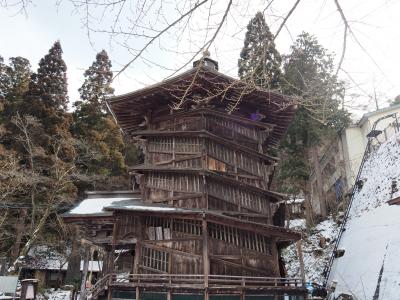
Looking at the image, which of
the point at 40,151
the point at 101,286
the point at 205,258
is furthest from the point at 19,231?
the point at 205,258

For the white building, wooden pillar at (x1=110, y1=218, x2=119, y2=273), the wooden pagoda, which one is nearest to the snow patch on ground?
the wooden pagoda

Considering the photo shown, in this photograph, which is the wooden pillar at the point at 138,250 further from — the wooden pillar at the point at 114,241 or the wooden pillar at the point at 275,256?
the wooden pillar at the point at 275,256

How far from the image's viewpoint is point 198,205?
625 inches

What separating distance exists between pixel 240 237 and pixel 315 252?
10.3 metres

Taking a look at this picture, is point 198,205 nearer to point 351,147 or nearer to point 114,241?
point 114,241

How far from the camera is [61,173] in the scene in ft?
84.3

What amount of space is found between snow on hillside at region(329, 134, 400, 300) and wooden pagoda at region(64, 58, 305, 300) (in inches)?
108

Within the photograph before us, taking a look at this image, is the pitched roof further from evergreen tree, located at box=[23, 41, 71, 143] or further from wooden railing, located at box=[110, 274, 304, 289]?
evergreen tree, located at box=[23, 41, 71, 143]

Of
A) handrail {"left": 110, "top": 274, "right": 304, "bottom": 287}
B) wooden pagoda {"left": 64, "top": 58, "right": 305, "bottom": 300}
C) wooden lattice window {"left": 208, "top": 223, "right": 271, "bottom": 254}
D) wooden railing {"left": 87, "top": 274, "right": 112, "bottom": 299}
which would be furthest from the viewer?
wooden lattice window {"left": 208, "top": 223, "right": 271, "bottom": 254}

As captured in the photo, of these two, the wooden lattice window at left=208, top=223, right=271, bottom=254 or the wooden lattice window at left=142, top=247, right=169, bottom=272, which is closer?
the wooden lattice window at left=142, top=247, right=169, bottom=272

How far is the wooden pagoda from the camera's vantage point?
1422 centimetres

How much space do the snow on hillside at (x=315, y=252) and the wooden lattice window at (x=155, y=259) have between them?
1024 cm

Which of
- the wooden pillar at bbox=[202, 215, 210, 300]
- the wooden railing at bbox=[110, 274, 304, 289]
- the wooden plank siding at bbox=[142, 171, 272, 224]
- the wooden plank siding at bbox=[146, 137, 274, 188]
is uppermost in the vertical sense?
the wooden plank siding at bbox=[146, 137, 274, 188]

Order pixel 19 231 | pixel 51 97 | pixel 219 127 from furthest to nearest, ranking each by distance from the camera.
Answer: pixel 51 97
pixel 19 231
pixel 219 127
